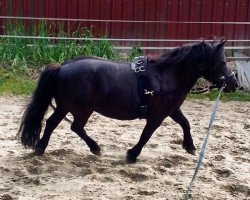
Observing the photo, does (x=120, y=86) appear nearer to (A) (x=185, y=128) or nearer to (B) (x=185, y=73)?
(B) (x=185, y=73)

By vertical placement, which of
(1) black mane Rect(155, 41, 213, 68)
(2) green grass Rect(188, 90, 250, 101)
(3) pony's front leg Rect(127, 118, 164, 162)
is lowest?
(2) green grass Rect(188, 90, 250, 101)

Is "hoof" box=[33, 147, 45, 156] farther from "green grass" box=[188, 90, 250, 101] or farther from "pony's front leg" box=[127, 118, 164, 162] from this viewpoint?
"green grass" box=[188, 90, 250, 101]

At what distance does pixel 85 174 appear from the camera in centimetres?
623

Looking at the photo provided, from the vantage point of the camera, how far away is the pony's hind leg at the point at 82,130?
661 cm

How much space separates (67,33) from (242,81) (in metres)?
3.63

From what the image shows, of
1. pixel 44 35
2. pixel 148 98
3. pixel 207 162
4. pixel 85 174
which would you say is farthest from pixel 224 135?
pixel 44 35

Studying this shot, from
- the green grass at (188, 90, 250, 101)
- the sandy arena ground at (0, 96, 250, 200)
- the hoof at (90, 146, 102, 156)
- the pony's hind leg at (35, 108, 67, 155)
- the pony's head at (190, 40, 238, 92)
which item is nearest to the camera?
the sandy arena ground at (0, 96, 250, 200)

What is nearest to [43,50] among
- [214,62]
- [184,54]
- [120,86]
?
[120,86]

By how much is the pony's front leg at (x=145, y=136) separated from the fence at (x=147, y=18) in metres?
5.52

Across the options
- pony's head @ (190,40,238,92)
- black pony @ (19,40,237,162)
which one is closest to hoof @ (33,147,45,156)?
black pony @ (19,40,237,162)

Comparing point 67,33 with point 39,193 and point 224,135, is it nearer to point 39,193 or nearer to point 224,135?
point 224,135

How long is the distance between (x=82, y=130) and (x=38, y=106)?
0.55 metres

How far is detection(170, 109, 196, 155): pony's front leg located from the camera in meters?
7.06

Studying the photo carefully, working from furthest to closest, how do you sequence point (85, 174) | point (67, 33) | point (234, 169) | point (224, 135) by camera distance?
1. point (67, 33)
2. point (224, 135)
3. point (234, 169)
4. point (85, 174)
